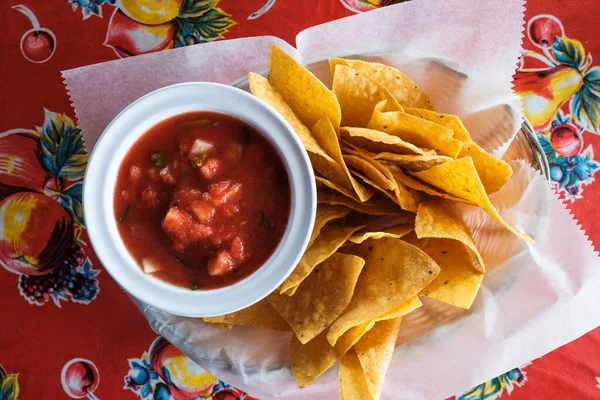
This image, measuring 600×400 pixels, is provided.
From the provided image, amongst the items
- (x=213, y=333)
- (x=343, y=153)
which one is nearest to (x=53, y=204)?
(x=213, y=333)

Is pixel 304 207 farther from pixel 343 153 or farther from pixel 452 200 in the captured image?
pixel 452 200

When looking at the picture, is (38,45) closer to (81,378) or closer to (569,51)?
(81,378)

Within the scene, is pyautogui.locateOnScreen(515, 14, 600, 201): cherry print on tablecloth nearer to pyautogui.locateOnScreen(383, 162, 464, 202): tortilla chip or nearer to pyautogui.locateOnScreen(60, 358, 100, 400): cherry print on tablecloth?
pyautogui.locateOnScreen(383, 162, 464, 202): tortilla chip

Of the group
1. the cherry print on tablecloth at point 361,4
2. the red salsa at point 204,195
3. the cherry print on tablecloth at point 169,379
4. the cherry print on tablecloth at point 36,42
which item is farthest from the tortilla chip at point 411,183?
the cherry print on tablecloth at point 36,42

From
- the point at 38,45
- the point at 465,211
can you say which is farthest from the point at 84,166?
the point at 465,211

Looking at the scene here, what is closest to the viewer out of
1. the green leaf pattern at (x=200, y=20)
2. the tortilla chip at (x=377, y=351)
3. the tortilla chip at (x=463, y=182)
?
the tortilla chip at (x=463, y=182)

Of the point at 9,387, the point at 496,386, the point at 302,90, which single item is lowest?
the point at 9,387

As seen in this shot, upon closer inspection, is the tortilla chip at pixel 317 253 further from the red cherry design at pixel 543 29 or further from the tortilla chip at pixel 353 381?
the red cherry design at pixel 543 29
